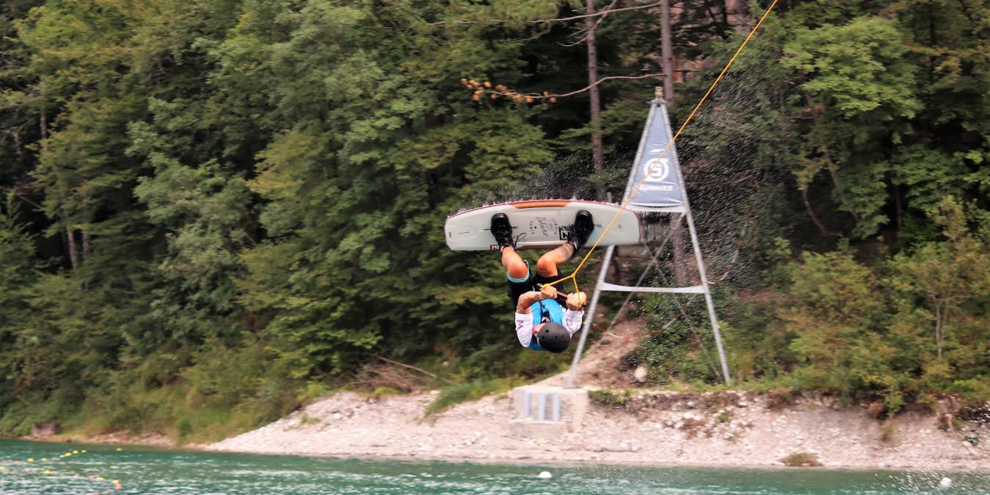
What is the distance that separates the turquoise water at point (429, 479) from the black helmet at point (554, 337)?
4.83 metres

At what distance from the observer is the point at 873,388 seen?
49.1 feet

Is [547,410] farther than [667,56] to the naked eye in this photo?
No

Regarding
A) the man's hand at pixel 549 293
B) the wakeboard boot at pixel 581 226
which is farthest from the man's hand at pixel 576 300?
the wakeboard boot at pixel 581 226

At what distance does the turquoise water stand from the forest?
1.87 metres

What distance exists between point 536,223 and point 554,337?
1883 mm

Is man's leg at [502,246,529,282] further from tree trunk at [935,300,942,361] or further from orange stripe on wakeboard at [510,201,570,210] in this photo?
tree trunk at [935,300,942,361]

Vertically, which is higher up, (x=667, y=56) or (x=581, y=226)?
(x=667, y=56)

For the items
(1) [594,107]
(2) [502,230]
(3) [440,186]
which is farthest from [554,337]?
(3) [440,186]

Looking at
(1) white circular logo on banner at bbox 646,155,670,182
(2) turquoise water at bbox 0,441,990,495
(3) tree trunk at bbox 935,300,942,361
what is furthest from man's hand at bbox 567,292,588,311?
(3) tree trunk at bbox 935,300,942,361

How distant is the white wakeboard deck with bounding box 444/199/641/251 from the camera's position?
10.2 m

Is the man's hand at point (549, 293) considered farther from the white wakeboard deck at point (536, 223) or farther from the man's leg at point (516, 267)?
the white wakeboard deck at point (536, 223)

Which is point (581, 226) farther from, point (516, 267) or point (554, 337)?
point (554, 337)

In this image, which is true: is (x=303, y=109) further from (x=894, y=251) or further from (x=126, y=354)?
(x=894, y=251)

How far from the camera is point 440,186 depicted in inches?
751
